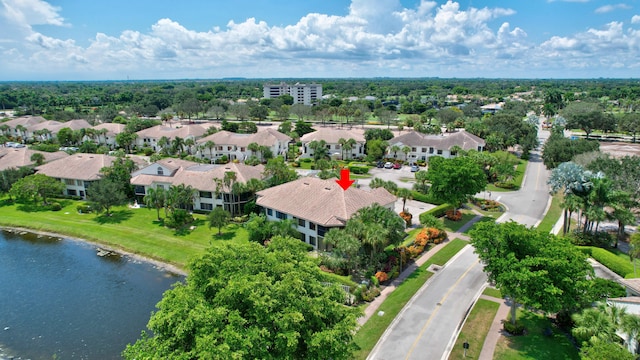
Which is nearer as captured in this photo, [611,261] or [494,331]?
[494,331]

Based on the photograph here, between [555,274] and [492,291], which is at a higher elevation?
[555,274]

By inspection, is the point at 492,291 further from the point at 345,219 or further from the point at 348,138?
the point at 348,138

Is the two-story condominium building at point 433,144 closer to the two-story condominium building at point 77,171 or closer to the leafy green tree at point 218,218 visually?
the leafy green tree at point 218,218

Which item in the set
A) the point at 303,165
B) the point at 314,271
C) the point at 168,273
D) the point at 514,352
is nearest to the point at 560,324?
the point at 514,352

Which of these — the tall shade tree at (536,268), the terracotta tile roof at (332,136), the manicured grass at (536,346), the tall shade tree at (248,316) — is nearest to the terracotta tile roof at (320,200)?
the tall shade tree at (536,268)

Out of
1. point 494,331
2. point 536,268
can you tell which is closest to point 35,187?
point 494,331

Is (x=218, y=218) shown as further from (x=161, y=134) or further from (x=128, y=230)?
(x=161, y=134)

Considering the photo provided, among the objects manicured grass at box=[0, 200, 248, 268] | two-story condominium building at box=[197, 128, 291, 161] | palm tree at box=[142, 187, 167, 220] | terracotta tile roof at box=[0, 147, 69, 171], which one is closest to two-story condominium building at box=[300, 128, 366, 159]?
two-story condominium building at box=[197, 128, 291, 161]
